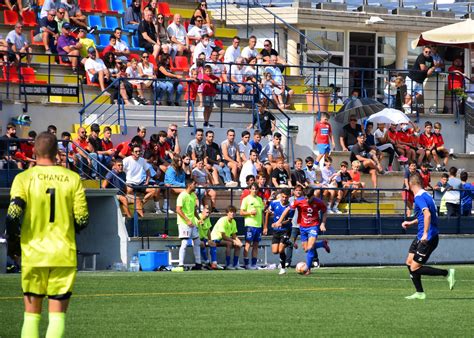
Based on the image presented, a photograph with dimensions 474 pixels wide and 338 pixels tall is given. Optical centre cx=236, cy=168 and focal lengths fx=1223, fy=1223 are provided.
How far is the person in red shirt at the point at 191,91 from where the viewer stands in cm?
3170

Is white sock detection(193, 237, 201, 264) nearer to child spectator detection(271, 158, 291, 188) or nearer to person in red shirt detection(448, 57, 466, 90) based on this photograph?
child spectator detection(271, 158, 291, 188)

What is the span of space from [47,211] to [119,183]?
58.5ft

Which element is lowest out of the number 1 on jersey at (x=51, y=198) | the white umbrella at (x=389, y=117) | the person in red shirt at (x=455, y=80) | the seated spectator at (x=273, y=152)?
the number 1 on jersey at (x=51, y=198)

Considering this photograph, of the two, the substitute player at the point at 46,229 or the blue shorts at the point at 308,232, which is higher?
the substitute player at the point at 46,229

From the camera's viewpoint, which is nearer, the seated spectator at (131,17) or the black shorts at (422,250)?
the black shorts at (422,250)

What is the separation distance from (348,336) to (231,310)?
10.2 ft

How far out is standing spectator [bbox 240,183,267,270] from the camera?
27734 millimetres

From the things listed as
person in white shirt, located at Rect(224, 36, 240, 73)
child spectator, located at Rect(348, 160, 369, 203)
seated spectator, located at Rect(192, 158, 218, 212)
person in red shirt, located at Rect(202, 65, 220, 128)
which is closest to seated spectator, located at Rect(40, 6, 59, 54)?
person in red shirt, located at Rect(202, 65, 220, 128)

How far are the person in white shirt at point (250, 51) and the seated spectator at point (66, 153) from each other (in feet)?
26.0

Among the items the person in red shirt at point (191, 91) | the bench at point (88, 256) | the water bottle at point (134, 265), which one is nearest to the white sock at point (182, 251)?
the water bottle at point (134, 265)

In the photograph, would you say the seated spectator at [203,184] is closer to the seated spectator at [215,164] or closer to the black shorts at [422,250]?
the seated spectator at [215,164]

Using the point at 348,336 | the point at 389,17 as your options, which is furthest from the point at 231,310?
the point at 389,17

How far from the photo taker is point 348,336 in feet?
41.4

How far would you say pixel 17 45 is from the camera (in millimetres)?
30312
